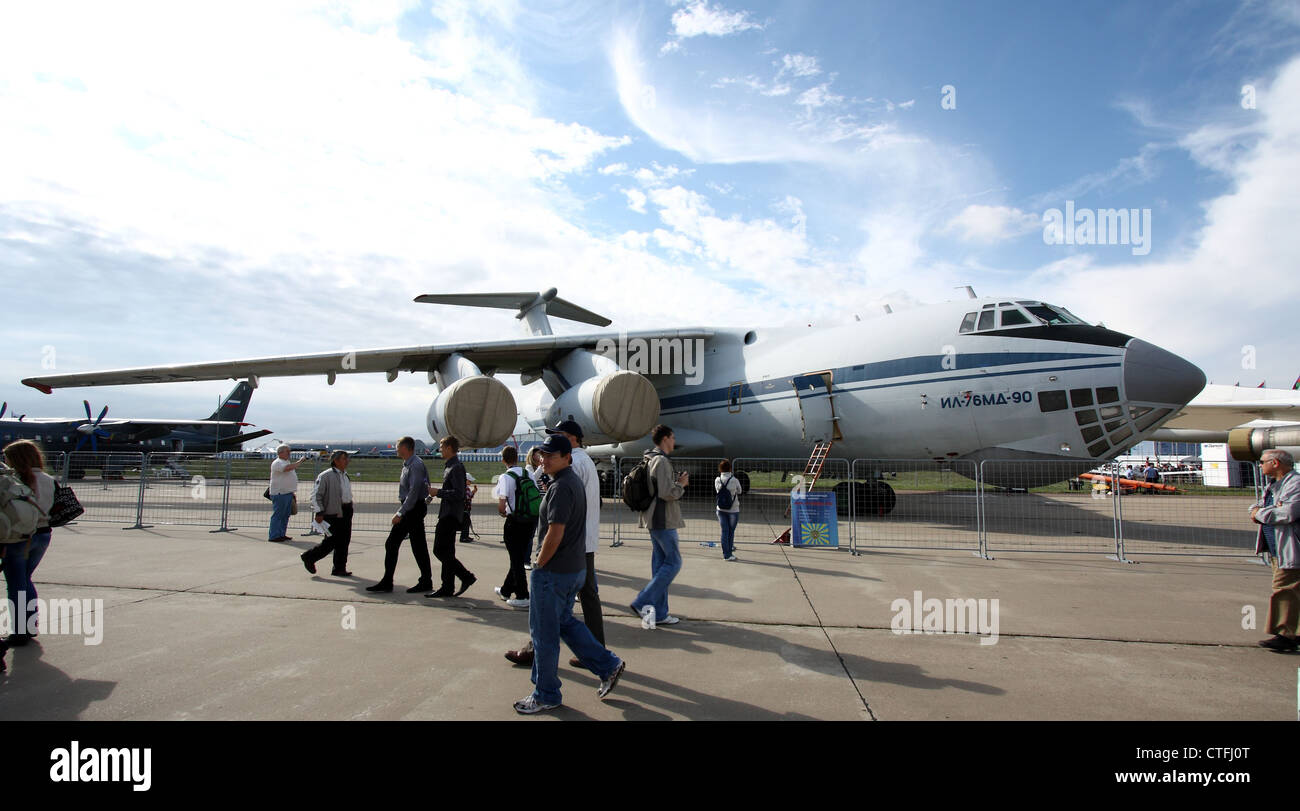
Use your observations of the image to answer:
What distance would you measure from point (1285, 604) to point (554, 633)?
5.35 meters

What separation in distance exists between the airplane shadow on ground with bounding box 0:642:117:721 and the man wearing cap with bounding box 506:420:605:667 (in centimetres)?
234

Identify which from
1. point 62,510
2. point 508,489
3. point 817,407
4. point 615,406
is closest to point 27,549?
point 62,510

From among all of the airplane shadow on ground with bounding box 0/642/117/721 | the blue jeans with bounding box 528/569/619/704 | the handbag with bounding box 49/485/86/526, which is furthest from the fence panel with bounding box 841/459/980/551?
the handbag with bounding box 49/485/86/526

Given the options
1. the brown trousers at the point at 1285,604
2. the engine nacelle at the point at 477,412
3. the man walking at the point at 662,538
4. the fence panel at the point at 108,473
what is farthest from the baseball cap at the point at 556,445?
the fence panel at the point at 108,473

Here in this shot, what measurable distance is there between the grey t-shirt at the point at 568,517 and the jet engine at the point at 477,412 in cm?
875

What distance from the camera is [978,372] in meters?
10.5

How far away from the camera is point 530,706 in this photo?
3.43 m

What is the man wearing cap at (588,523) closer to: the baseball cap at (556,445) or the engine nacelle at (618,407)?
the baseball cap at (556,445)

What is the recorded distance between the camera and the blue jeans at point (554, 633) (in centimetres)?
348

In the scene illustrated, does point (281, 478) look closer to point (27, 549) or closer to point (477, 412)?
point (477, 412)

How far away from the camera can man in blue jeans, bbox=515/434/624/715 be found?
11.5ft

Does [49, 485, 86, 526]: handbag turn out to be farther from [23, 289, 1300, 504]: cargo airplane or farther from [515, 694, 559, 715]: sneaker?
[23, 289, 1300, 504]: cargo airplane

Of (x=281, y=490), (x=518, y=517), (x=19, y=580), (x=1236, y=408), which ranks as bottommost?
(x=19, y=580)
